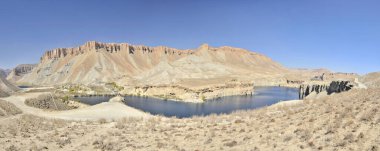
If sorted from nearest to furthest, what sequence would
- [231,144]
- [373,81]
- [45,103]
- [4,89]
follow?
[231,144], [373,81], [45,103], [4,89]

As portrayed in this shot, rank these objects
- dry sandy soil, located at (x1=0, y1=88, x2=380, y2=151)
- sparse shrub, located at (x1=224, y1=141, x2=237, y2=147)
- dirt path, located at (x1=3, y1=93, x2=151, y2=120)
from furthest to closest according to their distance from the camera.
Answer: dirt path, located at (x1=3, y1=93, x2=151, y2=120), sparse shrub, located at (x1=224, y1=141, x2=237, y2=147), dry sandy soil, located at (x1=0, y1=88, x2=380, y2=151)

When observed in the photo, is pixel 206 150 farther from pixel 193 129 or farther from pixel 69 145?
pixel 69 145

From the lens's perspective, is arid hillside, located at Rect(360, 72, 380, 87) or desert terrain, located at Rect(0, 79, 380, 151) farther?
arid hillside, located at Rect(360, 72, 380, 87)

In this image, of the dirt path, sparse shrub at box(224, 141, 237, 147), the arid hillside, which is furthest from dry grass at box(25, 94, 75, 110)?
the arid hillside

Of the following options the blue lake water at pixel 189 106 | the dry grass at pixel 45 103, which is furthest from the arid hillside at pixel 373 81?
the dry grass at pixel 45 103

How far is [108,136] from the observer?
70.2 ft

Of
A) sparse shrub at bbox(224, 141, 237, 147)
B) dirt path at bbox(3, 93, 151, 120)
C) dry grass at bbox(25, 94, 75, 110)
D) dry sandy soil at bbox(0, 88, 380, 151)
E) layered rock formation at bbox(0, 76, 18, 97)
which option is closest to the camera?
dry sandy soil at bbox(0, 88, 380, 151)

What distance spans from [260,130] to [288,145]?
13.6 feet

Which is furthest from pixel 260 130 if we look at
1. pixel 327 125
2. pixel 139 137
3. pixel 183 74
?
pixel 183 74

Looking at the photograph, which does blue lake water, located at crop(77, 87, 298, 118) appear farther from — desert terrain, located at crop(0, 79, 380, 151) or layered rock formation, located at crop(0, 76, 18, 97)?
desert terrain, located at crop(0, 79, 380, 151)

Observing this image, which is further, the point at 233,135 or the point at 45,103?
the point at 45,103

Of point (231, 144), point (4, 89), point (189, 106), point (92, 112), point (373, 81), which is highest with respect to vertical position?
point (373, 81)

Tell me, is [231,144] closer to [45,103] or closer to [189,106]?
[45,103]

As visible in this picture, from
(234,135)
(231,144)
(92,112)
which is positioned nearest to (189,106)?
(92,112)
